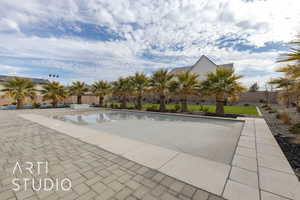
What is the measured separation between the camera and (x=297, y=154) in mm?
3111

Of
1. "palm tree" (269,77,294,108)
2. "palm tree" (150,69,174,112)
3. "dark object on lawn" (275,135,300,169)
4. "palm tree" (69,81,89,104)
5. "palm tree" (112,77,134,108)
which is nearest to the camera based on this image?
"dark object on lawn" (275,135,300,169)

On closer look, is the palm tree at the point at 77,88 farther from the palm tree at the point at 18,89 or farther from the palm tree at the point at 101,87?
the palm tree at the point at 18,89

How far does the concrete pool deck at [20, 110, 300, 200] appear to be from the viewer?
178cm

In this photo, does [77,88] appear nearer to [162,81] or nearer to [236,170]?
[162,81]

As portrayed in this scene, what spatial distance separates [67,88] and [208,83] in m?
20.5

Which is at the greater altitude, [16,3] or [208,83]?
[16,3]

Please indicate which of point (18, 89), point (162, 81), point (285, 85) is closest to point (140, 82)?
point (162, 81)

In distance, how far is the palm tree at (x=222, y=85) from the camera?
8.63m

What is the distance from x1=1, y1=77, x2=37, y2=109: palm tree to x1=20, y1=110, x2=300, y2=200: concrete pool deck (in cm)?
1729

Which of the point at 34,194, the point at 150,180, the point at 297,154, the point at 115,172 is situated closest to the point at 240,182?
the point at 150,180

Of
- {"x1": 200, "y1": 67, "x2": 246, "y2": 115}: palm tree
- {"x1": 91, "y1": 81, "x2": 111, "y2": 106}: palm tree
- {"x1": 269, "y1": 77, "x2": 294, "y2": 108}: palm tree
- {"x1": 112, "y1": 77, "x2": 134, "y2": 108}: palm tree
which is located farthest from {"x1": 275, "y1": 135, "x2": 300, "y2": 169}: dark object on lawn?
{"x1": 91, "y1": 81, "x2": 111, "y2": 106}: palm tree

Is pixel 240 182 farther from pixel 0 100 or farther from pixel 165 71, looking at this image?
pixel 0 100

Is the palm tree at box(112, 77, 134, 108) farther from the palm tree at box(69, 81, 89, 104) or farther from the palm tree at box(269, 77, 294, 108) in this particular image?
the palm tree at box(269, 77, 294, 108)

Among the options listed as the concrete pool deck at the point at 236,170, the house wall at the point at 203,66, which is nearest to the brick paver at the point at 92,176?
the concrete pool deck at the point at 236,170
